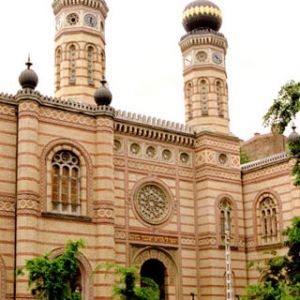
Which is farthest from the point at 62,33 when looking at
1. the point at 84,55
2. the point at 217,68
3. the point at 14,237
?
the point at 14,237

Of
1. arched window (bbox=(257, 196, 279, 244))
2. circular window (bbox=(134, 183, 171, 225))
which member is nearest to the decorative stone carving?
circular window (bbox=(134, 183, 171, 225))

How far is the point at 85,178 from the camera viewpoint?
22.8m

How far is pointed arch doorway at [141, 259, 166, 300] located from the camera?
25156 millimetres

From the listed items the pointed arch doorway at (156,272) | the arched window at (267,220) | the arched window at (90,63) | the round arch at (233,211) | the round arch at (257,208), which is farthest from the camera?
the arched window at (267,220)

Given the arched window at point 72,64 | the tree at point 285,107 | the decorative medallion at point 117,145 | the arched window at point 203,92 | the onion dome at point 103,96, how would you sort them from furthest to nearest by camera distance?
1. the arched window at point 203,92
2. the arched window at point 72,64
3. the decorative medallion at point 117,145
4. the onion dome at point 103,96
5. the tree at point 285,107

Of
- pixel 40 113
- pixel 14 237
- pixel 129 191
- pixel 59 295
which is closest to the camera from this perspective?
pixel 59 295

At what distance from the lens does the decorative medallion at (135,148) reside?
25250 mm

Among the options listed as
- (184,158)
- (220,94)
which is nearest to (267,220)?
(184,158)

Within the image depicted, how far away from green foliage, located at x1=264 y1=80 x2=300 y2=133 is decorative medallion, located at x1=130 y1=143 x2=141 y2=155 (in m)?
11.5

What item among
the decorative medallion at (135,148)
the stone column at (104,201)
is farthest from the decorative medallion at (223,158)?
the stone column at (104,201)

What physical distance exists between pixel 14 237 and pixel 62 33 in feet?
30.6

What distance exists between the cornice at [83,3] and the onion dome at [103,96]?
4.68 m

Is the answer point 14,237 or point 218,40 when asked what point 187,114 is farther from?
point 14,237

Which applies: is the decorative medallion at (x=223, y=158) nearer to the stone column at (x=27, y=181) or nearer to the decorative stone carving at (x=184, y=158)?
the decorative stone carving at (x=184, y=158)
